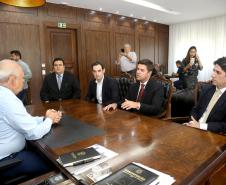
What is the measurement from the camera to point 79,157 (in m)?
1.08

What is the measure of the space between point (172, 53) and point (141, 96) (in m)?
6.83

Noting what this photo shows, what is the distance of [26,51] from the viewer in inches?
193

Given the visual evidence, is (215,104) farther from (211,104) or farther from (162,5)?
(162,5)

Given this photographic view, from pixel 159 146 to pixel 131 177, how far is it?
1.30 feet

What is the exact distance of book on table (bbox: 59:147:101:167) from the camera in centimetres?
104

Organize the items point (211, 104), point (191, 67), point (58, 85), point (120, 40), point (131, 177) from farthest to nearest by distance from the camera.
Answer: point (120, 40), point (191, 67), point (58, 85), point (211, 104), point (131, 177)

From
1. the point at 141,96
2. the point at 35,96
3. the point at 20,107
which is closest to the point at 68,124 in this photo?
the point at 20,107

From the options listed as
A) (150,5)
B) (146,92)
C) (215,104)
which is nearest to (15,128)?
(146,92)

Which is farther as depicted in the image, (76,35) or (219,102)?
(76,35)

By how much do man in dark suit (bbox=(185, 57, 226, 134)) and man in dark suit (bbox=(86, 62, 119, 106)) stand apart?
1191mm

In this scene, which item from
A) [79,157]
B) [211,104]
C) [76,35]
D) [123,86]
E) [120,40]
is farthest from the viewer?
[120,40]

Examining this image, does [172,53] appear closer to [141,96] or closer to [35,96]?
[35,96]

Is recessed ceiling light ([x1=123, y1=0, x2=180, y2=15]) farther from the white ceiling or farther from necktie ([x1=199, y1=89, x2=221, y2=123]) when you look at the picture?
necktie ([x1=199, y1=89, x2=221, y2=123])

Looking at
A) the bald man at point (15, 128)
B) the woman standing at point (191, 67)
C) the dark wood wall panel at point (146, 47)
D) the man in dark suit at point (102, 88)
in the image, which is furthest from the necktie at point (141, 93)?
the dark wood wall panel at point (146, 47)
